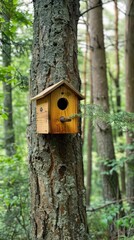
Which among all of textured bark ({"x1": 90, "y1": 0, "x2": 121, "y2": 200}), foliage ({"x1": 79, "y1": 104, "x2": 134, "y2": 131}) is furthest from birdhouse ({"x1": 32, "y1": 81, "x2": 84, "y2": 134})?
textured bark ({"x1": 90, "y1": 0, "x2": 121, "y2": 200})

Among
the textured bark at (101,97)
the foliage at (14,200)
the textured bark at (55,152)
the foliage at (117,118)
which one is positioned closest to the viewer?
the foliage at (117,118)

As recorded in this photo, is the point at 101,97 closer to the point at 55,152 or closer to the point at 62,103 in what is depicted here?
the point at 62,103

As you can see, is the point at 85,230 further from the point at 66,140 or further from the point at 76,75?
the point at 76,75

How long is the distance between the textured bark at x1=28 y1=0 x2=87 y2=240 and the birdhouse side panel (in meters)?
0.10

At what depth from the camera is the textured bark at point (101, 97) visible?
4484 mm

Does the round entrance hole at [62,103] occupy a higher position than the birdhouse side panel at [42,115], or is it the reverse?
the round entrance hole at [62,103]

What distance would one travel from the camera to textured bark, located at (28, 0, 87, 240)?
82.0 inches

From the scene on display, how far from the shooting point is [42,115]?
2.09m

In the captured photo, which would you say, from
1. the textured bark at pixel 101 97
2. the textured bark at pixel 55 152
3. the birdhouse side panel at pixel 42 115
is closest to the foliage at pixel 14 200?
the textured bark at pixel 55 152

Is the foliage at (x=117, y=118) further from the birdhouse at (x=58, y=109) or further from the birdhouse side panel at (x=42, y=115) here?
the birdhouse side panel at (x=42, y=115)

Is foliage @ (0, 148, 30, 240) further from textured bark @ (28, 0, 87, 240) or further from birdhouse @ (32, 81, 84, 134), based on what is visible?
birdhouse @ (32, 81, 84, 134)

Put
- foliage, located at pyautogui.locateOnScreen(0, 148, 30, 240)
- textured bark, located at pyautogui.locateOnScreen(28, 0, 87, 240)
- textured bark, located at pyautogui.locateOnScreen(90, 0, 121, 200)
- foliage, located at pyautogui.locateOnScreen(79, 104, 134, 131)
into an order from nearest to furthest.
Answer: foliage, located at pyautogui.locateOnScreen(79, 104, 134, 131), textured bark, located at pyautogui.locateOnScreen(28, 0, 87, 240), foliage, located at pyautogui.locateOnScreen(0, 148, 30, 240), textured bark, located at pyautogui.locateOnScreen(90, 0, 121, 200)

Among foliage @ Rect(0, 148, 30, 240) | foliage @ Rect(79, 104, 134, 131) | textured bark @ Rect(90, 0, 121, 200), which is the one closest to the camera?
foliage @ Rect(79, 104, 134, 131)

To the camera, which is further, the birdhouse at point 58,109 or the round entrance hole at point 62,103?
the round entrance hole at point 62,103
